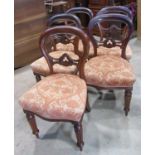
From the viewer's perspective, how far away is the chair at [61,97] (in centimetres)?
147

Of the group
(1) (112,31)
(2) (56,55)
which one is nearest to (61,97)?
(2) (56,55)

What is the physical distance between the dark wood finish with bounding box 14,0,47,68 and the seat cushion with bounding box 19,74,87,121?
5.58ft

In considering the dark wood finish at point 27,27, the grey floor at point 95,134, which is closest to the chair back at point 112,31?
the grey floor at point 95,134

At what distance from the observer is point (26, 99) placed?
62.1 inches

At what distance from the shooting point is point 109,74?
1818 mm

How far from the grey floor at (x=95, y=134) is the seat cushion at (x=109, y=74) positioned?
0.35 metres

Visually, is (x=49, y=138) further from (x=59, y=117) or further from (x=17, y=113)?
(x=17, y=113)

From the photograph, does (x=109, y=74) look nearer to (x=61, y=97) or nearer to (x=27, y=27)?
(x=61, y=97)

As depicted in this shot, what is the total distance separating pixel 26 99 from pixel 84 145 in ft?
1.87

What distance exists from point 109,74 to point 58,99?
54 centimetres

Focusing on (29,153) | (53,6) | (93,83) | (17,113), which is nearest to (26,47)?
(53,6)

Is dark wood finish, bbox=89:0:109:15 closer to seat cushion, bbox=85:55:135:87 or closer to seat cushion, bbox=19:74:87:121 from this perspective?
seat cushion, bbox=85:55:135:87

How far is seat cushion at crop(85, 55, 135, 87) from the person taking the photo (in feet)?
5.91
